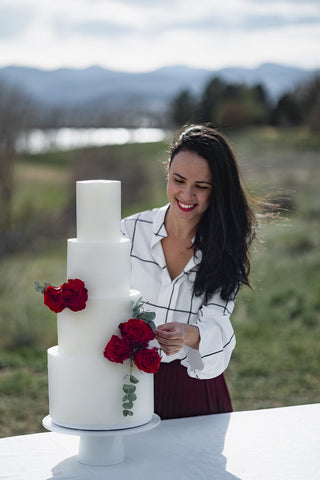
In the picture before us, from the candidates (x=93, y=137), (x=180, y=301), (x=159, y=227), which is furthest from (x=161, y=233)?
(x=93, y=137)

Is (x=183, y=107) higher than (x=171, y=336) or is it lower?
higher

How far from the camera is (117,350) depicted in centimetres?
204

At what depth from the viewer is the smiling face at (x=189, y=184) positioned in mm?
2625

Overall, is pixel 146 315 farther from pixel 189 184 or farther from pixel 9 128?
pixel 9 128

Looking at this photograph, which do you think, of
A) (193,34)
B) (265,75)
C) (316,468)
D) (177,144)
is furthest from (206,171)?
(193,34)

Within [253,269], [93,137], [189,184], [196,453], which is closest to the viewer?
[196,453]

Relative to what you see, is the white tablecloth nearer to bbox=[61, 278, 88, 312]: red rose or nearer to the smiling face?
bbox=[61, 278, 88, 312]: red rose

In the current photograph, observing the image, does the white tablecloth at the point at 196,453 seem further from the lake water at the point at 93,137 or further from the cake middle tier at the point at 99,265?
the lake water at the point at 93,137

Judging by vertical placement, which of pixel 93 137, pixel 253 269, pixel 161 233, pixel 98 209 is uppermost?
pixel 93 137

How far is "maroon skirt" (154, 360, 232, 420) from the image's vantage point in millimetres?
2854

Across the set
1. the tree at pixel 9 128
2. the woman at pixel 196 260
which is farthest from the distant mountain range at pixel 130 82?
the woman at pixel 196 260

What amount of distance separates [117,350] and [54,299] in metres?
0.25

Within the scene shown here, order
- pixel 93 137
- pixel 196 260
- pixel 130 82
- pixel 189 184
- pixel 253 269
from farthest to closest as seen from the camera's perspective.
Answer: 1. pixel 130 82
2. pixel 93 137
3. pixel 253 269
4. pixel 196 260
5. pixel 189 184

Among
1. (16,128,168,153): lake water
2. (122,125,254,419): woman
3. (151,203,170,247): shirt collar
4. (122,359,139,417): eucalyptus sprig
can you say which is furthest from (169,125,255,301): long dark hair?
(16,128,168,153): lake water
